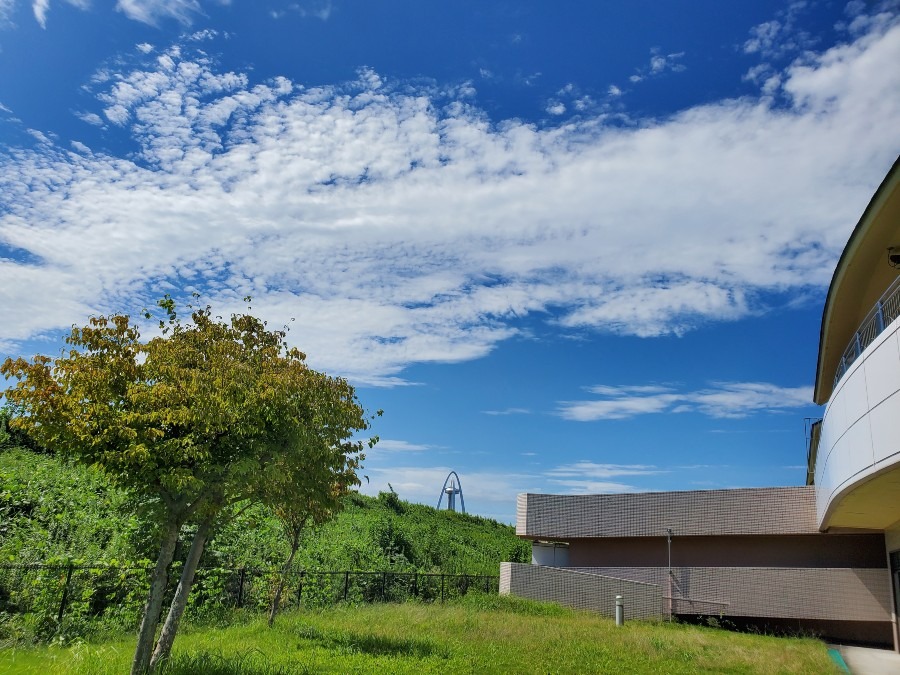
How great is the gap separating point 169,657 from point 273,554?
1275 cm

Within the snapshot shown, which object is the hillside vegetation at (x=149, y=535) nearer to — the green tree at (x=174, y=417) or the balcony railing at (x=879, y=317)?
the green tree at (x=174, y=417)

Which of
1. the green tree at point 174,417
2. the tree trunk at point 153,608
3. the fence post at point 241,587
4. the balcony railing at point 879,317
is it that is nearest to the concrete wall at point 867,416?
the balcony railing at point 879,317

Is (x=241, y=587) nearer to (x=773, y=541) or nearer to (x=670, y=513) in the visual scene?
(x=670, y=513)

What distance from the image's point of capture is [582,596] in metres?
26.7

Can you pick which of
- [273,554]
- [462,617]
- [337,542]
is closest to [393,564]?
[337,542]

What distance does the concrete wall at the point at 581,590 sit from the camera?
25.8 metres

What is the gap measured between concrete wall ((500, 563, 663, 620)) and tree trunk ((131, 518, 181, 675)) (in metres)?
19.4

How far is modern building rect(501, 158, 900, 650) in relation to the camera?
15.9 meters

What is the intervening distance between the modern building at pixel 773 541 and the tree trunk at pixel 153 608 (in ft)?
41.5

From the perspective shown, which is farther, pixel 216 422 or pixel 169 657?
pixel 169 657

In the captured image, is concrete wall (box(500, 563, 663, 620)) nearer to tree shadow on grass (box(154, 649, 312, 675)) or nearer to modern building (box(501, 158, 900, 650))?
modern building (box(501, 158, 900, 650))

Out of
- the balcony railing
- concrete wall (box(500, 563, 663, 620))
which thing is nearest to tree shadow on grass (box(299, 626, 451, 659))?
the balcony railing

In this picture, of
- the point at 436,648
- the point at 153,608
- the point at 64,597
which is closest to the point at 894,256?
the point at 436,648

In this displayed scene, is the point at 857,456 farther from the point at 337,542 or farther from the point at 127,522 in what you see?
the point at 337,542
